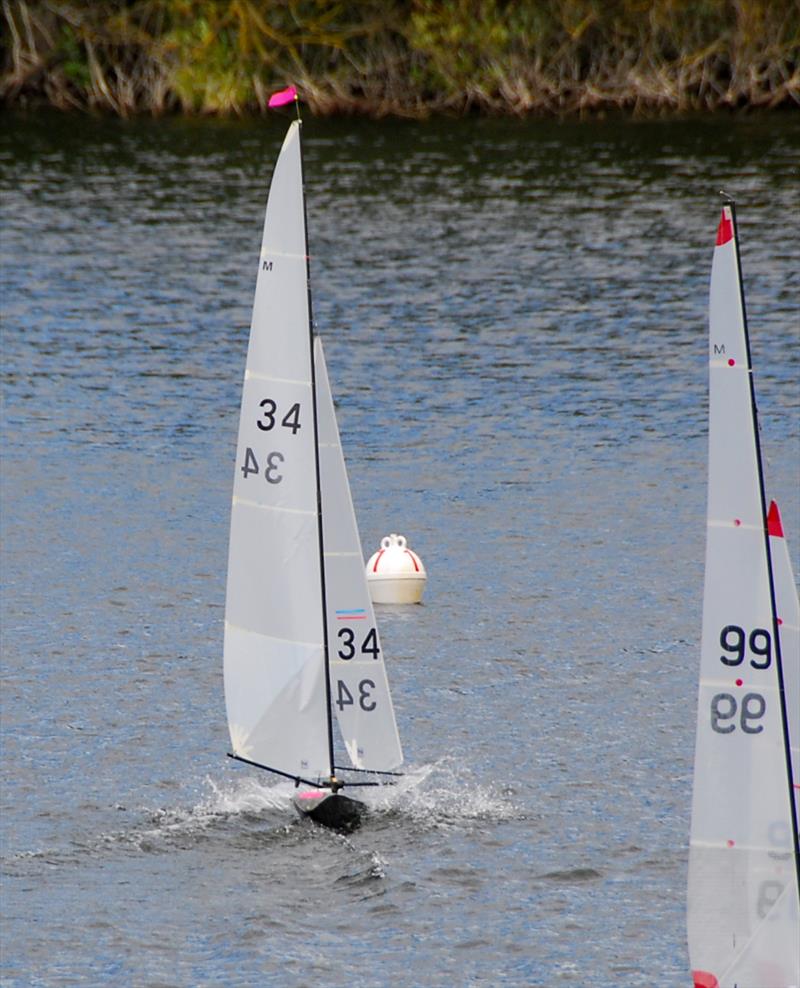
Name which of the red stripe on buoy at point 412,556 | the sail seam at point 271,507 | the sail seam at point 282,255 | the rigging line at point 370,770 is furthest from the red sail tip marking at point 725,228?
the red stripe on buoy at point 412,556

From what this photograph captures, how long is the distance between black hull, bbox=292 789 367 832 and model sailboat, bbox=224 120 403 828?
0.06 feet

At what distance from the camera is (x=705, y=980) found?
17125 millimetres

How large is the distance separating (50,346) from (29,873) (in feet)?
114

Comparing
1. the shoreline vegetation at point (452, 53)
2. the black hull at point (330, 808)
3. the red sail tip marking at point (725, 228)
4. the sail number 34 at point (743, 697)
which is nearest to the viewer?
the red sail tip marking at point (725, 228)

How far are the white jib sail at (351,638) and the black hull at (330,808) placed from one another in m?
0.63

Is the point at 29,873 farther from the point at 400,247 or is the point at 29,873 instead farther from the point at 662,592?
the point at 400,247

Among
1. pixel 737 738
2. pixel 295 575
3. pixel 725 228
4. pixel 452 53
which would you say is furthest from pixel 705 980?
pixel 452 53

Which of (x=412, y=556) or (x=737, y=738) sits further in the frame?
(x=412, y=556)

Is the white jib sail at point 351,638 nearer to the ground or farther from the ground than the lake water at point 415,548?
farther from the ground

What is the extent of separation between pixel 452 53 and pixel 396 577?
6822 cm

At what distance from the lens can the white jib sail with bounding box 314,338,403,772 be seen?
2444 centimetres

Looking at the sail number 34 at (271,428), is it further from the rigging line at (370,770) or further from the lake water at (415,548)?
the lake water at (415,548)

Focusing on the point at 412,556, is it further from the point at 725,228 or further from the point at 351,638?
the point at 725,228

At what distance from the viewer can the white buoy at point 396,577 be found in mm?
34906
